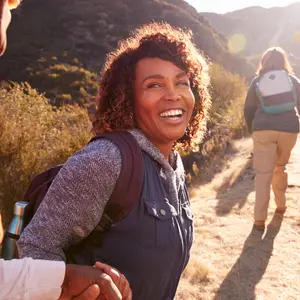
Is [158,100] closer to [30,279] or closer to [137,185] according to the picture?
[137,185]

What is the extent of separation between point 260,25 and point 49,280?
8727 centimetres

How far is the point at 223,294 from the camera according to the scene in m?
3.53

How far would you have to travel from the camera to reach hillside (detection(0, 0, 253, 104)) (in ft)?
76.8

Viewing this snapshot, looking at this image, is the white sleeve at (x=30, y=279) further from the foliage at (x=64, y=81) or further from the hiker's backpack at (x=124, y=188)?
the foliage at (x=64, y=81)

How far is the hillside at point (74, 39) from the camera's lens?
922 inches

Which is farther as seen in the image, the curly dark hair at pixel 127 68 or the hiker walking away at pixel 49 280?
the curly dark hair at pixel 127 68

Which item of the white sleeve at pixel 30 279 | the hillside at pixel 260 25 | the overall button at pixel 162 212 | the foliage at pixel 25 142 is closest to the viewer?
the white sleeve at pixel 30 279

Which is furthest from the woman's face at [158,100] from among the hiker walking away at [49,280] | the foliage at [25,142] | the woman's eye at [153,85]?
the foliage at [25,142]

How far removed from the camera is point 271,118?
4.48 meters

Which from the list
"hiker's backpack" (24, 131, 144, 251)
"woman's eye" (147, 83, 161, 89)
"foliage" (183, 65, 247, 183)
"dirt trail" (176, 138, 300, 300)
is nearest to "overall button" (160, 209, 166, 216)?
"hiker's backpack" (24, 131, 144, 251)

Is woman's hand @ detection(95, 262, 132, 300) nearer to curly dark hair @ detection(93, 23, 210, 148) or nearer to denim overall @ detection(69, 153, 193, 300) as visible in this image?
denim overall @ detection(69, 153, 193, 300)

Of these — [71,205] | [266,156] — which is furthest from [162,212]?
[266,156]

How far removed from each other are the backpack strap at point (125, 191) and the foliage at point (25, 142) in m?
4.14

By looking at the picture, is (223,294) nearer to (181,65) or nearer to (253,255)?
(253,255)
